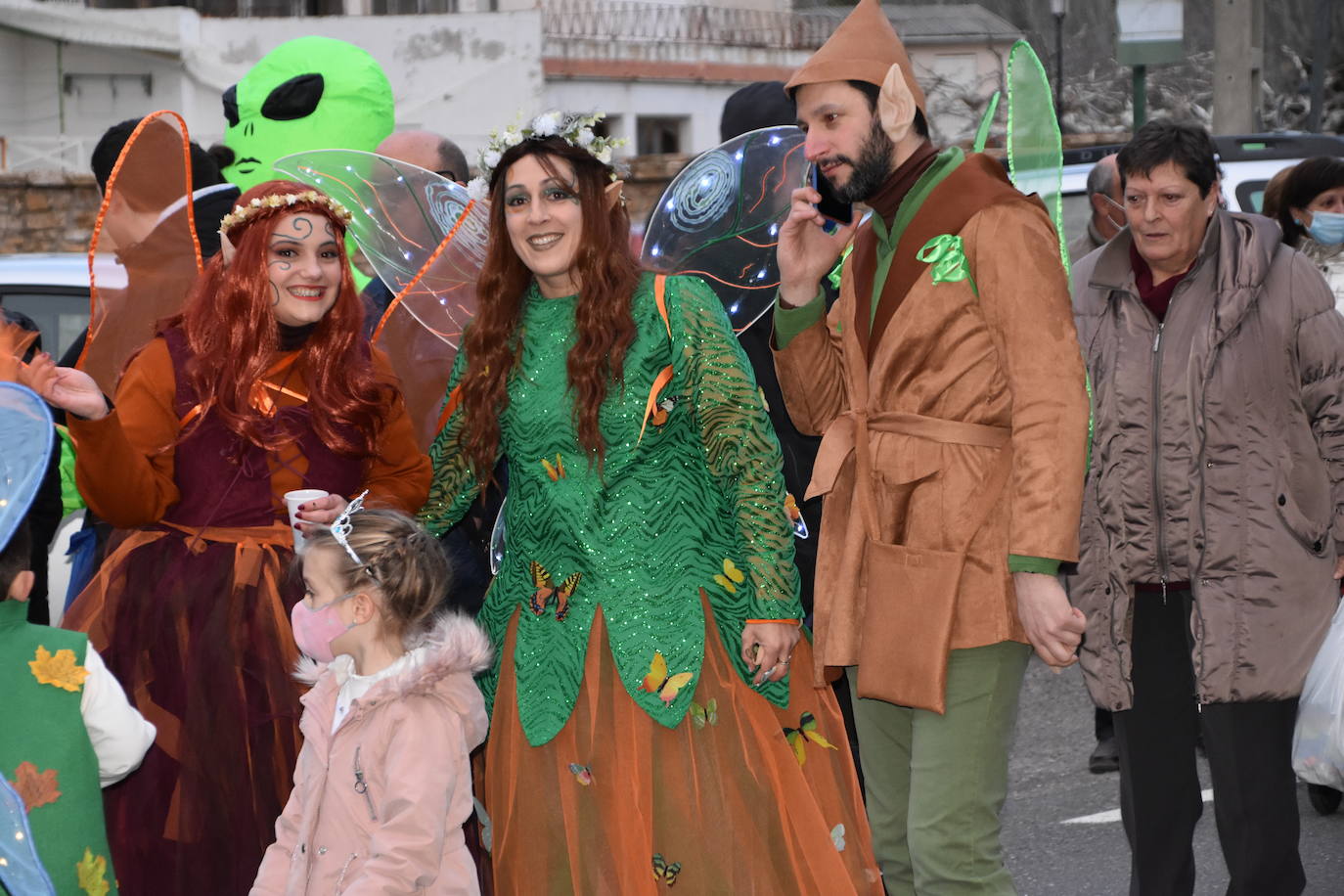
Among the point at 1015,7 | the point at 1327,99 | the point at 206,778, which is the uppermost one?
the point at 1015,7

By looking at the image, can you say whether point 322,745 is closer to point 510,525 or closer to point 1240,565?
point 510,525

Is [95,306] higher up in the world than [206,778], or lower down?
higher up

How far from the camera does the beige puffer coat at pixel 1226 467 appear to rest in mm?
4008

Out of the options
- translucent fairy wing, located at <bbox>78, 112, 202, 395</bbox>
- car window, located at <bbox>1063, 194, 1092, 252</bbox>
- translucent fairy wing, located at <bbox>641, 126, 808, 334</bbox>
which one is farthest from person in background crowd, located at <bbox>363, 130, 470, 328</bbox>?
car window, located at <bbox>1063, 194, 1092, 252</bbox>

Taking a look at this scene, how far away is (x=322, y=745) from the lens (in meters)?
3.41

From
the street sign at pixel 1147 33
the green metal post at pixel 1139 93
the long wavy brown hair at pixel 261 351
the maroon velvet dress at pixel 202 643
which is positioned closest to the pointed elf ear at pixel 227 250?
the long wavy brown hair at pixel 261 351

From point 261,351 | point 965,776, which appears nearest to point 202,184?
point 261,351

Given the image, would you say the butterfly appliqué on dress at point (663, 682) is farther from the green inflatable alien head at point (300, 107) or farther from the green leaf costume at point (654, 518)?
the green inflatable alien head at point (300, 107)

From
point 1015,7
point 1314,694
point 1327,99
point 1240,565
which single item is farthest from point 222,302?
point 1015,7

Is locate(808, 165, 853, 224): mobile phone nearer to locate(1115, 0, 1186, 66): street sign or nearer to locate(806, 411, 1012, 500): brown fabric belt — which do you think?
locate(806, 411, 1012, 500): brown fabric belt

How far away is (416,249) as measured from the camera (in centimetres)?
480

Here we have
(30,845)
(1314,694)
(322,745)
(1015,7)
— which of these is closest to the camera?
(30,845)

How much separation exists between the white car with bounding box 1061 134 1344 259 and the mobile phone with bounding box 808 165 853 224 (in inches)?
188

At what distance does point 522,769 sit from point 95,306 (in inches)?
70.8
